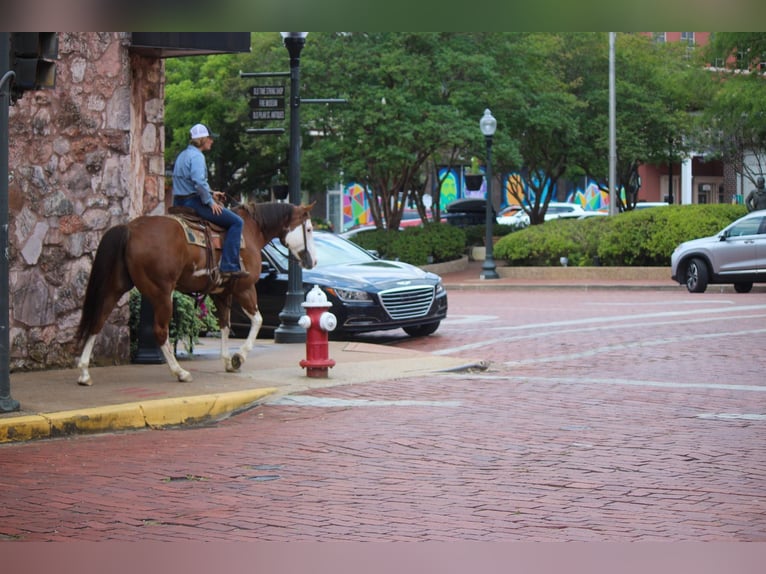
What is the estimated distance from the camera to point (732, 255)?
2616 centimetres

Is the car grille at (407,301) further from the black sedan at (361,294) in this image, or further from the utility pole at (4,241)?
the utility pole at (4,241)

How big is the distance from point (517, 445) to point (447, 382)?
12.8ft

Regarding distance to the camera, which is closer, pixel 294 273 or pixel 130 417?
pixel 130 417

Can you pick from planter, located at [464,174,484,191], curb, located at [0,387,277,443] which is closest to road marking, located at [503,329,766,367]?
curb, located at [0,387,277,443]

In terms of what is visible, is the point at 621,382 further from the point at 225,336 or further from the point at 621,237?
the point at 621,237

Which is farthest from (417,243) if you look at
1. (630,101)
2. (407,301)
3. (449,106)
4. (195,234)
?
(195,234)

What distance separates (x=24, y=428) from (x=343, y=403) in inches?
125

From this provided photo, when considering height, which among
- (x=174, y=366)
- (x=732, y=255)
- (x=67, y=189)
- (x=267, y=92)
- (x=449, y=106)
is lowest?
(x=174, y=366)

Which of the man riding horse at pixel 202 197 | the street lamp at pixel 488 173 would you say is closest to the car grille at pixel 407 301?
the man riding horse at pixel 202 197

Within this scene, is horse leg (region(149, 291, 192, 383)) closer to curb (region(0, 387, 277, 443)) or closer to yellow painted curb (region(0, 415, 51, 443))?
curb (region(0, 387, 277, 443))

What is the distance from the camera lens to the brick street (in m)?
7.10

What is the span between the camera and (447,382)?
44.4ft
